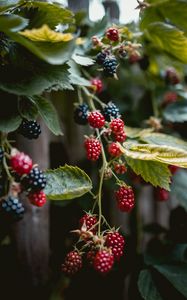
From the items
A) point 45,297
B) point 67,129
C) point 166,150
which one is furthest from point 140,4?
point 45,297

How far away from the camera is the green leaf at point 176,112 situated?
5.40ft

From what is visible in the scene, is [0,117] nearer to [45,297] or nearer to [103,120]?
[103,120]

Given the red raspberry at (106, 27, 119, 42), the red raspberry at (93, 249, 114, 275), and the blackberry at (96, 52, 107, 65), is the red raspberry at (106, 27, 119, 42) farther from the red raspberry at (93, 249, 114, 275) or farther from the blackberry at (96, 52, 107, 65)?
the red raspberry at (93, 249, 114, 275)

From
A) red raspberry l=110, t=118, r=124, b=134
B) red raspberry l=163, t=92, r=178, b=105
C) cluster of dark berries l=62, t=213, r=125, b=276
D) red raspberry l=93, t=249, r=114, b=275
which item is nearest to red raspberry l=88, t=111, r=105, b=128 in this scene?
red raspberry l=110, t=118, r=124, b=134

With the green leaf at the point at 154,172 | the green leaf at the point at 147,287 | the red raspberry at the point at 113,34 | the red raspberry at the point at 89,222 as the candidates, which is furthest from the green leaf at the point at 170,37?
the green leaf at the point at 147,287

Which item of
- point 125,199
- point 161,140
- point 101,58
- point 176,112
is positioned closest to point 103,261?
point 125,199

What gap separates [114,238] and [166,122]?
0.96 metres

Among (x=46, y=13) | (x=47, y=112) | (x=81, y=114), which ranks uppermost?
(x=46, y=13)

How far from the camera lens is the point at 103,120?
1.09 m

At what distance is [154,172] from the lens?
3.48 feet

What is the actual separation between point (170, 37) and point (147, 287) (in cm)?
85

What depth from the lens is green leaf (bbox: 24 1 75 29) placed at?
98cm

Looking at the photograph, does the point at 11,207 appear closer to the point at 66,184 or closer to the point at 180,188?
the point at 66,184

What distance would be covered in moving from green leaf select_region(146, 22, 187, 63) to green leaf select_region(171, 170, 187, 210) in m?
0.48
